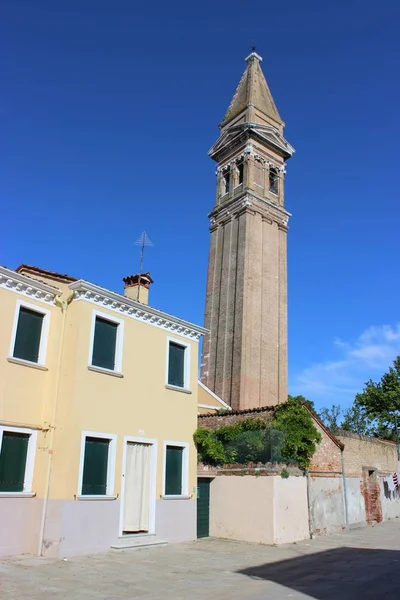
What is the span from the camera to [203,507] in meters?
17.5

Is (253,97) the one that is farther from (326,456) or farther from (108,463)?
(108,463)

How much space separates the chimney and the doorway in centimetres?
526

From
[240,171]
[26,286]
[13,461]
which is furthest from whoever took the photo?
[240,171]

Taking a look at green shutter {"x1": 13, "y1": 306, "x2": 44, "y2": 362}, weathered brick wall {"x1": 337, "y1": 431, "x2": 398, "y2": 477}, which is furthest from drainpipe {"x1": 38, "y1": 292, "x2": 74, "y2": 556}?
weathered brick wall {"x1": 337, "y1": 431, "x2": 398, "y2": 477}

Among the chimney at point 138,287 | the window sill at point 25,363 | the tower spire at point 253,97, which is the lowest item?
the window sill at point 25,363

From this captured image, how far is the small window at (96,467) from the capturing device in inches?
530

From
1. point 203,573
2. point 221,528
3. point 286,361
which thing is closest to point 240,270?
point 286,361

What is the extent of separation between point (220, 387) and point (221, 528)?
1470cm

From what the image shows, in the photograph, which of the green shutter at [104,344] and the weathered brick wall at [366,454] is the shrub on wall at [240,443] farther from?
the weathered brick wall at [366,454]

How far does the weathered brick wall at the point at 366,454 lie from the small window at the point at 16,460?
13638 millimetres

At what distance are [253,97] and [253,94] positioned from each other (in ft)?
1.44

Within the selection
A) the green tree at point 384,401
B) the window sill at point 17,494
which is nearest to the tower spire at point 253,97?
the green tree at point 384,401

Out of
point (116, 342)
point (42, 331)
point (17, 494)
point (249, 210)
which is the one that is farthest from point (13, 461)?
point (249, 210)

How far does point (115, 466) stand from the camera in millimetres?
14203
